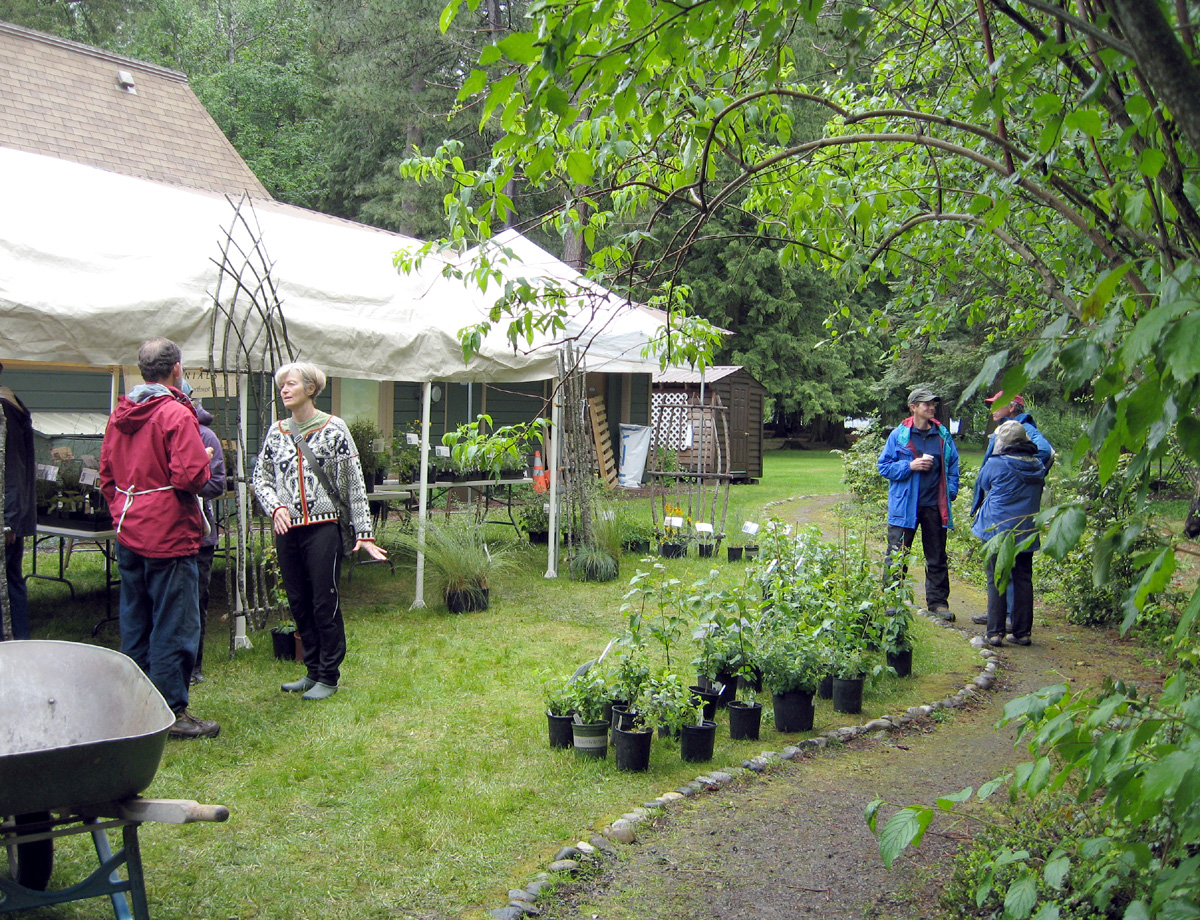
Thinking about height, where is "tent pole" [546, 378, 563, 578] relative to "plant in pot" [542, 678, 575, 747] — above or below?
above

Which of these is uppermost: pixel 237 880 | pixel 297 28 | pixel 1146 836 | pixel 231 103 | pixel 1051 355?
pixel 297 28

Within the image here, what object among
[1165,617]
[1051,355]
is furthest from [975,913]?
[1165,617]

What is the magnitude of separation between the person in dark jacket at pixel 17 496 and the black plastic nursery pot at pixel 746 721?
3.74 metres

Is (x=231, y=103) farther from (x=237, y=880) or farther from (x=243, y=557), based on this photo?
(x=237, y=880)

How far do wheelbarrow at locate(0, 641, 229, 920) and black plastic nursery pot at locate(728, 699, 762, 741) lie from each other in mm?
2906

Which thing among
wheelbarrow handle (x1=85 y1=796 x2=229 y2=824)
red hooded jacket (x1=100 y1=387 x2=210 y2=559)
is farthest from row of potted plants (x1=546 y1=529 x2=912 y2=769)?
wheelbarrow handle (x1=85 y1=796 x2=229 y2=824)

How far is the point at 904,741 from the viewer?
512 cm

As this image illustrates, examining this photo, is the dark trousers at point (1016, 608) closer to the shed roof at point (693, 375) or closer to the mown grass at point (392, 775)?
the mown grass at point (392, 775)

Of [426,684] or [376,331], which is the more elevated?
[376,331]

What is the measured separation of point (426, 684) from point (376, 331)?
2.75 m

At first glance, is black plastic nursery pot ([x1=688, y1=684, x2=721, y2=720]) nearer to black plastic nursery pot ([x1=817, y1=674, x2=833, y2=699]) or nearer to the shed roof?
black plastic nursery pot ([x1=817, y1=674, x2=833, y2=699])

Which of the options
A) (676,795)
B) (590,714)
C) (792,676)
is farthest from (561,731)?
(792,676)

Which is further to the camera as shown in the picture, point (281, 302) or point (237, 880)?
point (281, 302)

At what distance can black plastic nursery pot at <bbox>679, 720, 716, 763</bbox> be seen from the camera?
4637mm
